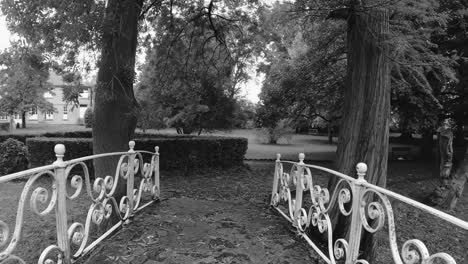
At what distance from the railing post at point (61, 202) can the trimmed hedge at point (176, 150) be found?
7716mm

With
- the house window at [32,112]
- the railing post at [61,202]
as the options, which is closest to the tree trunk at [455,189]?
the railing post at [61,202]

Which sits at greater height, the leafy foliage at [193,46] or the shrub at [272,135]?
the leafy foliage at [193,46]

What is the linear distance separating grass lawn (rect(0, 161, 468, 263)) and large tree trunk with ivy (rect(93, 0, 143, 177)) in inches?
69.0

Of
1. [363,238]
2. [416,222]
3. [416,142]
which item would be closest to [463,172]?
[416,222]

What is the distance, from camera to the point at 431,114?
1059cm

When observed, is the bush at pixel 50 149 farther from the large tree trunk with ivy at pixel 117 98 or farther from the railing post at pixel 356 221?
the railing post at pixel 356 221

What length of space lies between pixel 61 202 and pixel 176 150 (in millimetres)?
7913

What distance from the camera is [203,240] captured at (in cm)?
343

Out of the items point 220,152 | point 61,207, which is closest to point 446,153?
point 220,152

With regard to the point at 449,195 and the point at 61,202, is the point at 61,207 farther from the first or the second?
the point at 449,195

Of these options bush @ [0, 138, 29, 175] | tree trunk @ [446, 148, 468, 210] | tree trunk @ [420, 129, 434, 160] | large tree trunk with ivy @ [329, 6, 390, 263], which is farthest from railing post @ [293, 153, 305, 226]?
tree trunk @ [420, 129, 434, 160]

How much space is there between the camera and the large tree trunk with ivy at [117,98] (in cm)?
457

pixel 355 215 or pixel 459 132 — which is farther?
pixel 459 132

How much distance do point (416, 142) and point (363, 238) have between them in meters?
21.3
